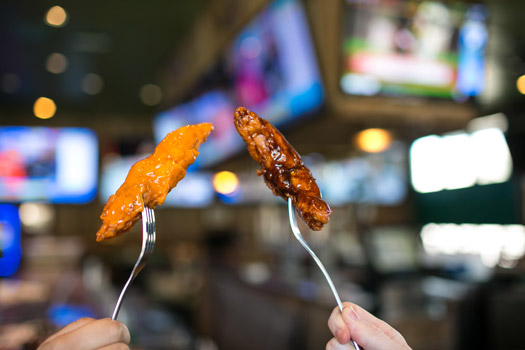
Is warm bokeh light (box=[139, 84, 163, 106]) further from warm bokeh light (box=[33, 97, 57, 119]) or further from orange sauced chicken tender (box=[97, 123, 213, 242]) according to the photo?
orange sauced chicken tender (box=[97, 123, 213, 242])

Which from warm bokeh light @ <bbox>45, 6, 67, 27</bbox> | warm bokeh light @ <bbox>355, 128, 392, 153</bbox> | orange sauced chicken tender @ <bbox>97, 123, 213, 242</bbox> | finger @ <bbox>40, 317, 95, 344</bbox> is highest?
warm bokeh light @ <bbox>45, 6, 67, 27</bbox>

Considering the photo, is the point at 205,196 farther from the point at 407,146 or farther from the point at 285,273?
the point at 285,273

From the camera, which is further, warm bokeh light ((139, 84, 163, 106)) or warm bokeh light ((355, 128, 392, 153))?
warm bokeh light ((139, 84, 163, 106))

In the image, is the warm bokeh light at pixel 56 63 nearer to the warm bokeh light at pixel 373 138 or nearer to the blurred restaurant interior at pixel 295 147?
the blurred restaurant interior at pixel 295 147

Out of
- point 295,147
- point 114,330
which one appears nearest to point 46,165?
point 295,147

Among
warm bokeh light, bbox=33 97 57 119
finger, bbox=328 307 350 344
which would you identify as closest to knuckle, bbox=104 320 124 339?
finger, bbox=328 307 350 344

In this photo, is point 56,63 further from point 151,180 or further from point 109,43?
point 151,180

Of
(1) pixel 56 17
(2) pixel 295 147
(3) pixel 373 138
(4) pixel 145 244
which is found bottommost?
(4) pixel 145 244
